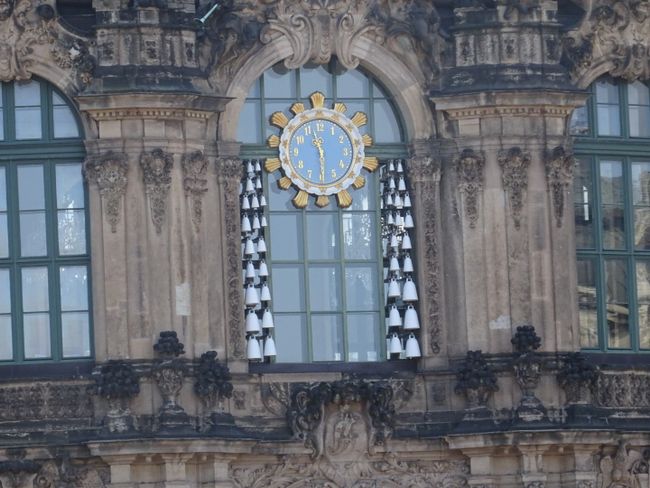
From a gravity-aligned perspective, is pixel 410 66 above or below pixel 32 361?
A: above

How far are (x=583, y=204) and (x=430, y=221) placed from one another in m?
2.32

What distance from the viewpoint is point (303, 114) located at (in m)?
52.1

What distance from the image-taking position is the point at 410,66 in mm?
52344

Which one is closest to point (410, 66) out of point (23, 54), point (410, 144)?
point (410, 144)

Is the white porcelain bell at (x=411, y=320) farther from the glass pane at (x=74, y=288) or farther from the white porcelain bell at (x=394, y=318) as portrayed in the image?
the glass pane at (x=74, y=288)

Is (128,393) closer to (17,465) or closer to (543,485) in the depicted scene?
(17,465)

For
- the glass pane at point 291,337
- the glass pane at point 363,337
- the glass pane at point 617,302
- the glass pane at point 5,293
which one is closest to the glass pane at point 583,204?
the glass pane at point 617,302

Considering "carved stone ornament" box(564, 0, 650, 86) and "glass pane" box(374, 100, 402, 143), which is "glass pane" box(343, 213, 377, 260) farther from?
"carved stone ornament" box(564, 0, 650, 86)

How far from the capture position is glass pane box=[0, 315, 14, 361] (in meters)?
51.4

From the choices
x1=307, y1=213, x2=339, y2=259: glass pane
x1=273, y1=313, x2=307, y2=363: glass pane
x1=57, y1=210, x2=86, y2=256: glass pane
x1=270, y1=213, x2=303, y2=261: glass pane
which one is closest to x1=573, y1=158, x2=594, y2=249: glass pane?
x1=307, y1=213, x2=339, y2=259: glass pane

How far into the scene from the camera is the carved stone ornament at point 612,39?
174ft

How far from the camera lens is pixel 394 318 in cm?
5203

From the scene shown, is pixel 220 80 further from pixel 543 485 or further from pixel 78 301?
pixel 543 485

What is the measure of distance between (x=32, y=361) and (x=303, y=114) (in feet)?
16.0
